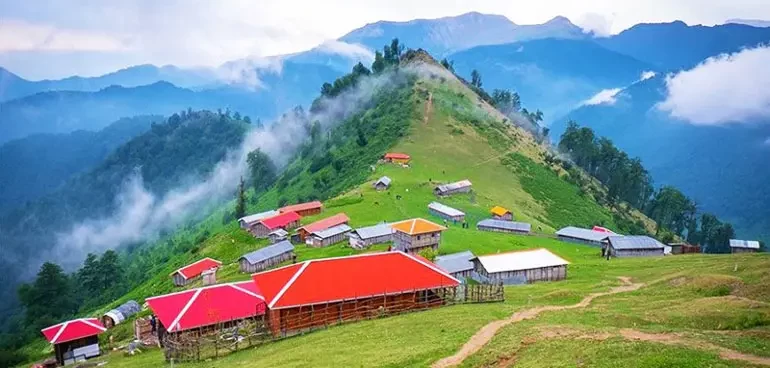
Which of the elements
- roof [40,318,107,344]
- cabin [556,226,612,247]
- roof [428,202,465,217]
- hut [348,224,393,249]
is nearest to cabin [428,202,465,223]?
roof [428,202,465,217]

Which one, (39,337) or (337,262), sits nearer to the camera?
(337,262)

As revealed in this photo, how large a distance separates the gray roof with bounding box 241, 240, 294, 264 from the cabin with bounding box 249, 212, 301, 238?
48.3ft

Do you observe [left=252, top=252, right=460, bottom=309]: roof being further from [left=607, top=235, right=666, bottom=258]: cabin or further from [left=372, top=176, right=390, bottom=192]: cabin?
[left=372, top=176, right=390, bottom=192]: cabin

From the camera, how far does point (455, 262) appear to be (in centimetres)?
7262

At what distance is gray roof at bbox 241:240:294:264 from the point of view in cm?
8500

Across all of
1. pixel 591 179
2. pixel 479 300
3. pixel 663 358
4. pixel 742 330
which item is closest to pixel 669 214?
pixel 591 179

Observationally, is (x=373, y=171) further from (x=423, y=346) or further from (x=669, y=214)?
(x=423, y=346)

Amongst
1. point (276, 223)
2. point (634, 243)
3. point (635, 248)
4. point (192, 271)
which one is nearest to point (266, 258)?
point (192, 271)

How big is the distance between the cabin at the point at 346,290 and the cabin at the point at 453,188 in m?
67.4

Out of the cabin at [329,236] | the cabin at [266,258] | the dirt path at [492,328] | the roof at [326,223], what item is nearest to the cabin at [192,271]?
the cabin at [266,258]

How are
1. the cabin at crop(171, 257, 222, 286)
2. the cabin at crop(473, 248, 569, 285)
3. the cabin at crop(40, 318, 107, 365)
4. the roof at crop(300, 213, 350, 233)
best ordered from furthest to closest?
1. the roof at crop(300, 213, 350, 233)
2. the cabin at crop(171, 257, 222, 286)
3. the cabin at crop(473, 248, 569, 285)
4. the cabin at crop(40, 318, 107, 365)

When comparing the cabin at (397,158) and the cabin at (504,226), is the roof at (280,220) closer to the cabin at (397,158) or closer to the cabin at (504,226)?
the cabin at (504,226)

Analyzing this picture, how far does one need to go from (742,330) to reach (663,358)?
34.9ft

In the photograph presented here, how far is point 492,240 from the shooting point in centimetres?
9181
